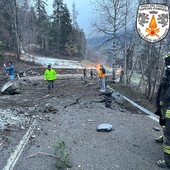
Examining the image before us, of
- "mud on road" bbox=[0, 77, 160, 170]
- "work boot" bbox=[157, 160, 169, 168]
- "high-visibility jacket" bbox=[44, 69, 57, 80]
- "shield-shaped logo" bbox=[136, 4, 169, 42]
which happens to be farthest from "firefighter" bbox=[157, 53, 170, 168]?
"high-visibility jacket" bbox=[44, 69, 57, 80]

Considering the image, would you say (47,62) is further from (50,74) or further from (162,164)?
(162,164)

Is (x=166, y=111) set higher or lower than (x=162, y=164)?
higher

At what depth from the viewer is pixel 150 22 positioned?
7.99 meters

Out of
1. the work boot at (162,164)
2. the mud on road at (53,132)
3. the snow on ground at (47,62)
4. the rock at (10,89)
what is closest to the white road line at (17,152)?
the mud on road at (53,132)

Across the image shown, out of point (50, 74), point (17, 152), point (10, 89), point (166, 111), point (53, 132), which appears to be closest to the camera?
point (166, 111)

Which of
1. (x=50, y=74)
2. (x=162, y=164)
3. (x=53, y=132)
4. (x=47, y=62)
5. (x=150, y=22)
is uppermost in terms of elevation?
(x=150, y=22)

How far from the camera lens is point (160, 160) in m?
4.57

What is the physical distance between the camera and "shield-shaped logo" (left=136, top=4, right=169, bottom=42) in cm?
805

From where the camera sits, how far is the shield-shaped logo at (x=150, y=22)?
26.4 feet

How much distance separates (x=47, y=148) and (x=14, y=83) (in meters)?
9.69

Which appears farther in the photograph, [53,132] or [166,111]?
[53,132]

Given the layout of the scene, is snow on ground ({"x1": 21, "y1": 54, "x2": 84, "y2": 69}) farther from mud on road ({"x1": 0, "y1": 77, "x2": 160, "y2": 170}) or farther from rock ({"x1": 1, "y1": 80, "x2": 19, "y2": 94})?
mud on road ({"x1": 0, "y1": 77, "x2": 160, "y2": 170})

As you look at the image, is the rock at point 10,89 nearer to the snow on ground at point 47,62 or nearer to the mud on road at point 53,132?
the mud on road at point 53,132

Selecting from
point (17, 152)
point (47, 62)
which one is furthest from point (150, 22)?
point (47, 62)
